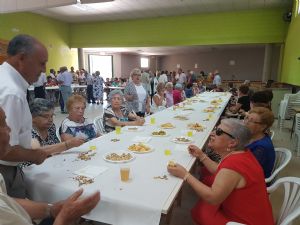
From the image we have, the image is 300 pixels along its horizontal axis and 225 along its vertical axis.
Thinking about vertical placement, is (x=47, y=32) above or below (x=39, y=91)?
above

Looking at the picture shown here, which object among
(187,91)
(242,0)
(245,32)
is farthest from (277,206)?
(245,32)

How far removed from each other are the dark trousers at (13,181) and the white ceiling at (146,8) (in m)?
7.30

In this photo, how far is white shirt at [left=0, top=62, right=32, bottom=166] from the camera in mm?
1194

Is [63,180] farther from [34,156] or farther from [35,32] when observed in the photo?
[35,32]

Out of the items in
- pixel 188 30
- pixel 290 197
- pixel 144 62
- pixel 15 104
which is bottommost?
pixel 290 197

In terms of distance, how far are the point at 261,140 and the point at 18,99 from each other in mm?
1753

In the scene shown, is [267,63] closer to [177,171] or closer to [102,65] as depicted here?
[177,171]

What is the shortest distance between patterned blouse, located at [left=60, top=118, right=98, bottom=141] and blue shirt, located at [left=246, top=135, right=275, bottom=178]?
151 cm

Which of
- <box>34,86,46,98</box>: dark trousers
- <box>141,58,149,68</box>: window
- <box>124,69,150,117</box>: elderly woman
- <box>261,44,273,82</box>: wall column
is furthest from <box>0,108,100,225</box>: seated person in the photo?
<box>141,58,149,68</box>: window

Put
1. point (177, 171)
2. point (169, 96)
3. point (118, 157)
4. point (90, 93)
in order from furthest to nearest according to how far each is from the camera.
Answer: point (90, 93) → point (169, 96) → point (118, 157) → point (177, 171)

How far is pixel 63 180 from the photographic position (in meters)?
1.39

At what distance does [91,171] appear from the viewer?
4.92ft

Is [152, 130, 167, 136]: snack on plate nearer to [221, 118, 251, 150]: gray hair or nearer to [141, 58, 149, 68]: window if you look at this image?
[221, 118, 251, 150]: gray hair

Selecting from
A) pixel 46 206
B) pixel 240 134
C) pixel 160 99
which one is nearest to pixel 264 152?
pixel 240 134
